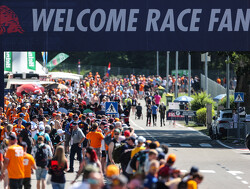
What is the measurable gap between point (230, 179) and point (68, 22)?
42.0ft

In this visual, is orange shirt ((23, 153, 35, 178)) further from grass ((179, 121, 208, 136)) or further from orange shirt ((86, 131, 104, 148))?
grass ((179, 121, 208, 136))

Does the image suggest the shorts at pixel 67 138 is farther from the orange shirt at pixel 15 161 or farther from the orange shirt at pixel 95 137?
the orange shirt at pixel 15 161

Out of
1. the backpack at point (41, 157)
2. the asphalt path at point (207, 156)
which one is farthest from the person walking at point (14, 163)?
the asphalt path at point (207, 156)

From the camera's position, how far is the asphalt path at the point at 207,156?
20.9 meters

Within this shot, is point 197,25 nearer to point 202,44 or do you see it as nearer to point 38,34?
point 202,44

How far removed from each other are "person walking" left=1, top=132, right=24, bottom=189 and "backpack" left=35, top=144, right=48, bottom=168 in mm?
1405

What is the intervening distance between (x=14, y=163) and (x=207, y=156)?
14755mm

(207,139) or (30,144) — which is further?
(207,139)

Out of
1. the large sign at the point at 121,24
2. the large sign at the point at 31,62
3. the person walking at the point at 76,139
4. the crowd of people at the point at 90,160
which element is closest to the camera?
the crowd of people at the point at 90,160

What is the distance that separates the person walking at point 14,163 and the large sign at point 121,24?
16708 mm

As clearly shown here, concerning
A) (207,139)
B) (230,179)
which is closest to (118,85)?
(207,139)

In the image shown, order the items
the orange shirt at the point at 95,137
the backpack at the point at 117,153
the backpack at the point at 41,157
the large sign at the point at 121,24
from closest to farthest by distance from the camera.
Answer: the backpack at the point at 41,157 < the backpack at the point at 117,153 < the orange shirt at the point at 95,137 < the large sign at the point at 121,24

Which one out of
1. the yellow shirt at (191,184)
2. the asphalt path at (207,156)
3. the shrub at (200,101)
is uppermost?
the shrub at (200,101)

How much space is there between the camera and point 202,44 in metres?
31.3
